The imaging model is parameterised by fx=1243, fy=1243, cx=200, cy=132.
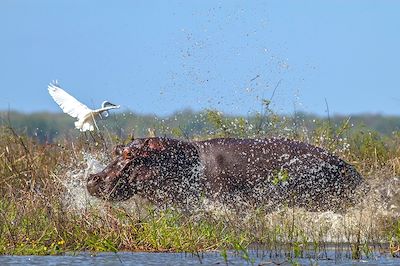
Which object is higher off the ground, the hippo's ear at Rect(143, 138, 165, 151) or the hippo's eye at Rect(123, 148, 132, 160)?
the hippo's ear at Rect(143, 138, 165, 151)

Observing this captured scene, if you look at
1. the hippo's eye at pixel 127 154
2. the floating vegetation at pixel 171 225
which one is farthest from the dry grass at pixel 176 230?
the hippo's eye at pixel 127 154

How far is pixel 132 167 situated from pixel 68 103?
42.1 inches

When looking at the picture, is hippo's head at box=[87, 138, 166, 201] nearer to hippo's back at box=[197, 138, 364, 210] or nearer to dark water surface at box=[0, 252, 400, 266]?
hippo's back at box=[197, 138, 364, 210]

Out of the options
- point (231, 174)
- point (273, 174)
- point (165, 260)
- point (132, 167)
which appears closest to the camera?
point (165, 260)

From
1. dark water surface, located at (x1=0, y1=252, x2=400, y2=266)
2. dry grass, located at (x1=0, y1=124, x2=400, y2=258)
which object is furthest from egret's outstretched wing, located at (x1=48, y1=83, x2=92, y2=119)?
dark water surface, located at (x1=0, y1=252, x2=400, y2=266)

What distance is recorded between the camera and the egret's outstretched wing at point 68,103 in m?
13.5

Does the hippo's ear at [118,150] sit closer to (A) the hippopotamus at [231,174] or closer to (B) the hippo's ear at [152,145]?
(A) the hippopotamus at [231,174]

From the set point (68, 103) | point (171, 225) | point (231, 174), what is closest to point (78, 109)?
point (68, 103)

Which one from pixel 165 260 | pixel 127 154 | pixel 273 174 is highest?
pixel 127 154

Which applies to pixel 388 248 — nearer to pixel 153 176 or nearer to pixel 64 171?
pixel 153 176

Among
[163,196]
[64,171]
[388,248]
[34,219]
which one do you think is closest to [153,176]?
[163,196]

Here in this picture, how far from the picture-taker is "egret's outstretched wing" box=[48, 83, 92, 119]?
13492 mm

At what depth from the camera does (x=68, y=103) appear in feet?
44.7

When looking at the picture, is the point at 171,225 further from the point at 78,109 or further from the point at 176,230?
the point at 78,109
